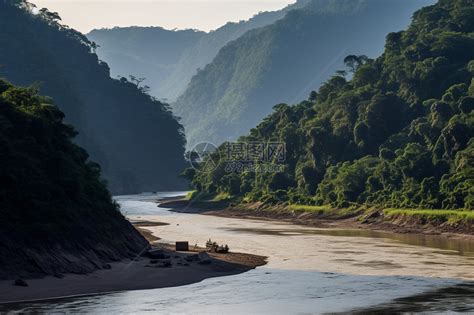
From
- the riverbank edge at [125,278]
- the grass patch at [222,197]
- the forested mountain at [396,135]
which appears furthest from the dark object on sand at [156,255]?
the grass patch at [222,197]

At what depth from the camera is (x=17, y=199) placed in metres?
52.1

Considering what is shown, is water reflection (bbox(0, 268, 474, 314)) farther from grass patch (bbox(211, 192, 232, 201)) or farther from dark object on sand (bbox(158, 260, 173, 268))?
grass patch (bbox(211, 192, 232, 201))

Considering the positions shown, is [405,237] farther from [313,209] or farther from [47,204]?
[47,204]

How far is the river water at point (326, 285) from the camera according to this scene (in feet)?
140

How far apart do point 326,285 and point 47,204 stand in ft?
66.6

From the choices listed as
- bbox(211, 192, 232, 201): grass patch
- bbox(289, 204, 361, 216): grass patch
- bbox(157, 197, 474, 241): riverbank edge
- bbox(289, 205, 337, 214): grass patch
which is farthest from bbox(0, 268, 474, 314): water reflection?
bbox(211, 192, 232, 201): grass patch

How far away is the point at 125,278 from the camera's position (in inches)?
2002

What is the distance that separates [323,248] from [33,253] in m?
37.4

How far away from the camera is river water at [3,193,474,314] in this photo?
140ft

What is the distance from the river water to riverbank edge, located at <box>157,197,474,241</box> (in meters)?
11.4

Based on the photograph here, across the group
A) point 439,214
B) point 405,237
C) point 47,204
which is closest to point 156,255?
point 47,204

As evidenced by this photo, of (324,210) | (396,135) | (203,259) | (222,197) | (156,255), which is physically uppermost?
(396,135)

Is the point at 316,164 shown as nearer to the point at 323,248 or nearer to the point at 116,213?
the point at 323,248

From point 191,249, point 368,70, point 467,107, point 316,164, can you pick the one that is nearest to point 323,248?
point 191,249
